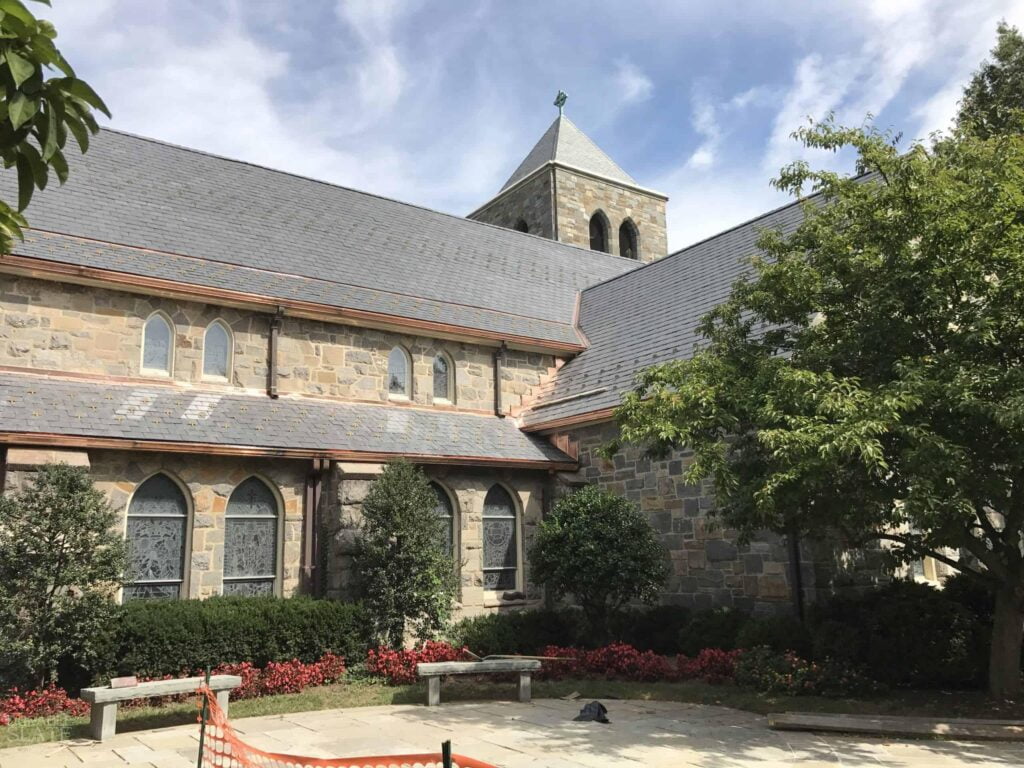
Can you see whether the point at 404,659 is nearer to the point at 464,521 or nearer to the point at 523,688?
the point at 523,688

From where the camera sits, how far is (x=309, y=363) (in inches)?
600

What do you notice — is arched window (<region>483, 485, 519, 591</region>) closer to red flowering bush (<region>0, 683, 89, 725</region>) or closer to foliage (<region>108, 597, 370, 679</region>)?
foliage (<region>108, 597, 370, 679</region>)

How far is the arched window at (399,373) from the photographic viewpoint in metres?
16.3

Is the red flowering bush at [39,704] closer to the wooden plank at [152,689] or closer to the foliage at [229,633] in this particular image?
the foliage at [229,633]

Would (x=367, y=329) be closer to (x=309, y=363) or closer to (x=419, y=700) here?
(x=309, y=363)

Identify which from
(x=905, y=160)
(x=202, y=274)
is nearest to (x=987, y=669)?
(x=905, y=160)

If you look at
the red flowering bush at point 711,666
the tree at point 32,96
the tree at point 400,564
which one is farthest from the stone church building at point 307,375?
the tree at point 32,96

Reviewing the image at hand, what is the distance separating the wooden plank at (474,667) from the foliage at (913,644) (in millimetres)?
3812

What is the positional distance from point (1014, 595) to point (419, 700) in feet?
23.7

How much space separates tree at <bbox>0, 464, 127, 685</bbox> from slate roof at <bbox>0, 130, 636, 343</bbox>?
466 cm

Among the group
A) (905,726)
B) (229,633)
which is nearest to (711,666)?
(905,726)

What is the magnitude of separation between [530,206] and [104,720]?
2438 cm

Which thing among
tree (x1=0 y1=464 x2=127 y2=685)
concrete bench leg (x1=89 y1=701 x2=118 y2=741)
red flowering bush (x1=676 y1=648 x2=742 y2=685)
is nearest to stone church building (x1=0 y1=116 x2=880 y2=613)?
tree (x1=0 y1=464 x2=127 y2=685)

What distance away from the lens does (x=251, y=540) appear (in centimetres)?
1289
